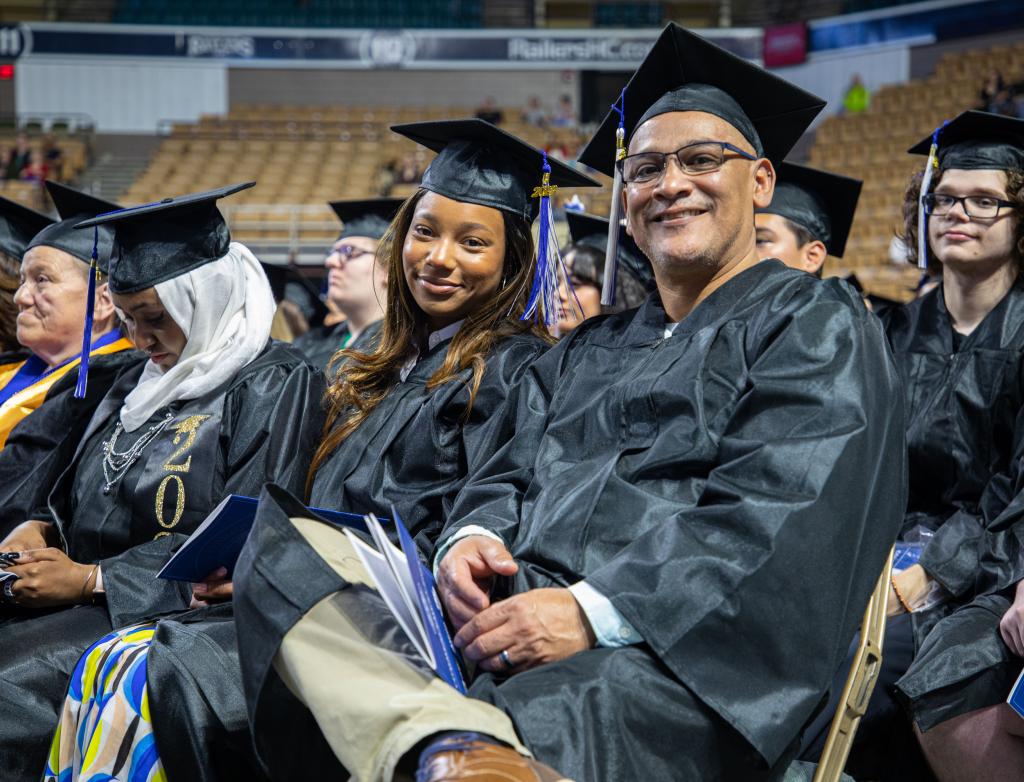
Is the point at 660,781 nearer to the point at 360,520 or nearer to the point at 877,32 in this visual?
the point at 360,520

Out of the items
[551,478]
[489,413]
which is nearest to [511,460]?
[551,478]

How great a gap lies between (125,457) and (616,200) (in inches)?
53.5

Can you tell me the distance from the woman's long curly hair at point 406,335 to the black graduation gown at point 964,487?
101cm

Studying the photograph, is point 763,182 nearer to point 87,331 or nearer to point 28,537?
point 87,331

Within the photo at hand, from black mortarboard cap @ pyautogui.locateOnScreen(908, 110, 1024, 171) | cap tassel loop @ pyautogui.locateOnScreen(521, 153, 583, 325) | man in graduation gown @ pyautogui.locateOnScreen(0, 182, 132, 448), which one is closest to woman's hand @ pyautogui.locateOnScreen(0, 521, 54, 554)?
man in graduation gown @ pyautogui.locateOnScreen(0, 182, 132, 448)

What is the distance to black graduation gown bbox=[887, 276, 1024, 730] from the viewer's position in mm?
2119

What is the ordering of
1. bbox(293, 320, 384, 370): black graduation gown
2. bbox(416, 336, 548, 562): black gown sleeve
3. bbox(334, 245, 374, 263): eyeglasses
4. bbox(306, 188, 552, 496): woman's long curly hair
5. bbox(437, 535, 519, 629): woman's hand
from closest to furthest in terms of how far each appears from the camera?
bbox(437, 535, 519, 629): woman's hand → bbox(416, 336, 548, 562): black gown sleeve → bbox(306, 188, 552, 496): woman's long curly hair → bbox(334, 245, 374, 263): eyeglasses → bbox(293, 320, 384, 370): black graduation gown

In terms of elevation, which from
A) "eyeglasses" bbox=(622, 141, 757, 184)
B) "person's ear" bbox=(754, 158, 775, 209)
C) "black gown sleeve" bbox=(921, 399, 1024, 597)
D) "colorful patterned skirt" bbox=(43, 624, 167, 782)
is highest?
"eyeglasses" bbox=(622, 141, 757, 184)

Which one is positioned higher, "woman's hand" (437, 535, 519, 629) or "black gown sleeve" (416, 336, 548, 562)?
"black gown sleeve" (416, 336, 548, 562)

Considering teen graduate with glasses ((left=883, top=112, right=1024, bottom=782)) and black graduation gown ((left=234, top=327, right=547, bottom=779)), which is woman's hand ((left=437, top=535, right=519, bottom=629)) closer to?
black graduation gown ((left=234, top=327, right=547, bottom=779))

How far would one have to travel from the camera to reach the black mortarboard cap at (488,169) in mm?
2574

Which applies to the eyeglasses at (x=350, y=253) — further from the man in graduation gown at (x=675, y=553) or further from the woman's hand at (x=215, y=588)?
the man in graduation gown at (x=675, y=553)

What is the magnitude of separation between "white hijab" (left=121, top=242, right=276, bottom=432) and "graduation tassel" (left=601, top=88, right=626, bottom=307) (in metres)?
0.95

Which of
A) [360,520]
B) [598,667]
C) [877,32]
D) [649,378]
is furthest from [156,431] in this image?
[877,32]
